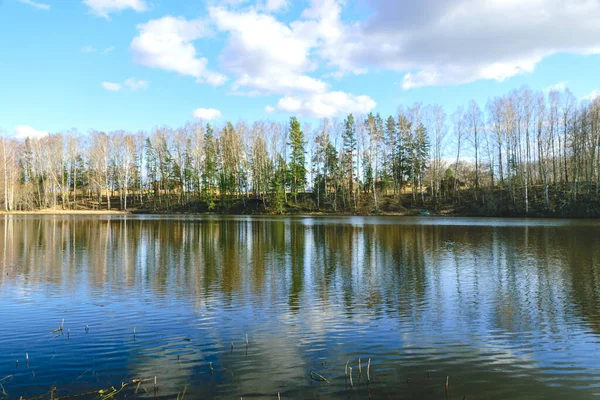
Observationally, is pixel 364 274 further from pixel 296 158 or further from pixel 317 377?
pixel 296 158

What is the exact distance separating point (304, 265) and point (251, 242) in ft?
34.7

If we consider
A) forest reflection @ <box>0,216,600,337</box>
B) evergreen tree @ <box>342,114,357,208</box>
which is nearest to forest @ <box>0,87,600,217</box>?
evergreen tree @ <box>342,114,357,208</box>

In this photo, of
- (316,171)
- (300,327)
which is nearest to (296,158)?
(316,171)

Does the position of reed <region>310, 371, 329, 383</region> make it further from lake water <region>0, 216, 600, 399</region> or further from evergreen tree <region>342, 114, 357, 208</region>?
evergreen tree <region>342, 114, 357, 208</region>

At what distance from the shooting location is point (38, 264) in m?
18.8

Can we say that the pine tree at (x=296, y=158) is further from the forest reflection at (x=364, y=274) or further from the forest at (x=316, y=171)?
the forest reflection at (x=364, y=274)

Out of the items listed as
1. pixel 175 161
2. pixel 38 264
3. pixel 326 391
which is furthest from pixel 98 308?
pixel 175 161

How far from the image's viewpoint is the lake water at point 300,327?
675 cm

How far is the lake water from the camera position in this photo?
675 cm

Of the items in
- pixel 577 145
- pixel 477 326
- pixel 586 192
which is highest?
pixel 577 145

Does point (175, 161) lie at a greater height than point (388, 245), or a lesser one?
greater

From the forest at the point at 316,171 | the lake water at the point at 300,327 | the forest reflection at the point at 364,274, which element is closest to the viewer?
the lake water at the point at 300,327

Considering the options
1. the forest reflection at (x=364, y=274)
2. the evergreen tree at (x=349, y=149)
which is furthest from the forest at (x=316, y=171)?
the forest reflection at (x=364, y=274)

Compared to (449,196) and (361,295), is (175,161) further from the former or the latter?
(361,295)
